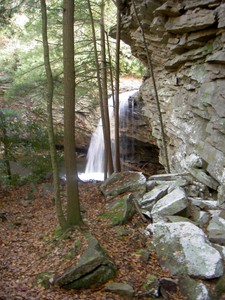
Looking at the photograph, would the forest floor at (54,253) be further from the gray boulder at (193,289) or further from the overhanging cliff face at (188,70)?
the overhanging cliff face at (188,70)

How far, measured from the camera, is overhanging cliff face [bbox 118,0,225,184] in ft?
31.7

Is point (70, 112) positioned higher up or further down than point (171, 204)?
higher up

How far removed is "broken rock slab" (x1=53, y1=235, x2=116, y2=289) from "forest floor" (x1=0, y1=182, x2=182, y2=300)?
12 cm

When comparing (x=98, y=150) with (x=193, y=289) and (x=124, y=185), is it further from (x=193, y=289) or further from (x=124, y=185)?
(x=193, y=289)

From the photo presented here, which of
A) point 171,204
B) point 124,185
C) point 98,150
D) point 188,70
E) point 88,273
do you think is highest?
point 188,70

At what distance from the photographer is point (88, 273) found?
580 cm

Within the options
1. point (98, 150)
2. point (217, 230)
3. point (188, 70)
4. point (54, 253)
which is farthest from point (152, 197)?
point (98, 150)

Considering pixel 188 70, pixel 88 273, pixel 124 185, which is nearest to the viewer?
pixel 88 273

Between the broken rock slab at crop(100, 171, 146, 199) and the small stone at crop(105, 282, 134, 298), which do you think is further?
the broken rock slab at crop(100, 171, 146, 199)

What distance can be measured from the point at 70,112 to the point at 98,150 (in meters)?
14.1

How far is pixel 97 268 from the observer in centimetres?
581

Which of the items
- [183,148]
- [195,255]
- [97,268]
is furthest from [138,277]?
[183,148]

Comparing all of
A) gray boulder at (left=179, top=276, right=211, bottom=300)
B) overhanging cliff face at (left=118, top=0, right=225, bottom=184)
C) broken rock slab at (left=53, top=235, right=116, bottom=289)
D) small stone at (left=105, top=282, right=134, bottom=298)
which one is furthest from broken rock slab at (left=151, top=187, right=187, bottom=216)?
small stone at (left=105, top=282, right=134, bottom=298)

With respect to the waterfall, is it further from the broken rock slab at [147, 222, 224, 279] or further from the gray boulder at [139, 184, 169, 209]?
the broken rock slab at [147, 222, 224, 279]
